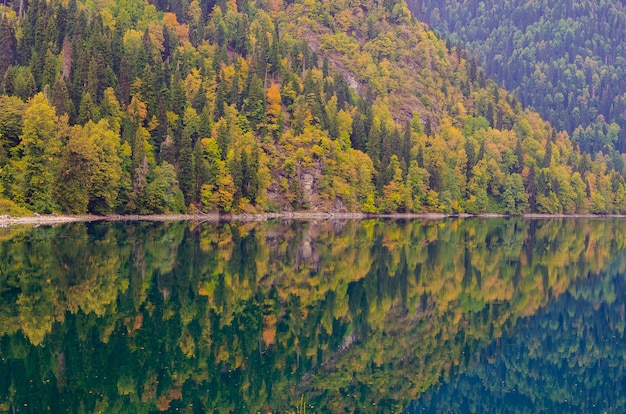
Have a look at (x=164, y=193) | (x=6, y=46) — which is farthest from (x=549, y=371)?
(x=6, y=46)

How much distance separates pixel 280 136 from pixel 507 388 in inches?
5449

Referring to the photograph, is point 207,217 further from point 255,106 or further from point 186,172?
point 255,106

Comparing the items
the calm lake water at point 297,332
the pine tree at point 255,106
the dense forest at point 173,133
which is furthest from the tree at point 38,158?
the pine tree at point 255,106

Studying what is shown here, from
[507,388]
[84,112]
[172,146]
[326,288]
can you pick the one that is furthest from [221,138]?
[507,388]

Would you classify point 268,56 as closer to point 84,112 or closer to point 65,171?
point 84,112

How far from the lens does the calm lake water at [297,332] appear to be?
3278 centimetres

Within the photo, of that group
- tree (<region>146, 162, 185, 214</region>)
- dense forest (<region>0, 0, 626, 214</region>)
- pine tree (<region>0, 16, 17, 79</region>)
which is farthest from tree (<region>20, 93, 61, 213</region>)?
pine tree (<region>0, 16, 17, 79</region>)

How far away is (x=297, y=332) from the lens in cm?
4319

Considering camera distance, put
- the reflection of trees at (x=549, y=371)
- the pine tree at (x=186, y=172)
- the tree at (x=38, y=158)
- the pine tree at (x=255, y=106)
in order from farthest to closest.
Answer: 1. the pine tree at (x=255, y=106)
2. the pine tree at (x=186, y=172)
3. the tree at (x=38, y=158)
4. the reflection of trees at (x=549, y=371)

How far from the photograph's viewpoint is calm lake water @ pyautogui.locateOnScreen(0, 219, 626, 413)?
1291 inches

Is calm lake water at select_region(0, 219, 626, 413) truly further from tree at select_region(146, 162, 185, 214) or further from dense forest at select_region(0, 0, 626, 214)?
tree at select_region(146, 162, 185, 214)

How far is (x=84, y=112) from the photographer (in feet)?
427

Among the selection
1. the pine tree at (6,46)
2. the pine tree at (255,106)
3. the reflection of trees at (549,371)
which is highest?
the pine tree at (6,46)

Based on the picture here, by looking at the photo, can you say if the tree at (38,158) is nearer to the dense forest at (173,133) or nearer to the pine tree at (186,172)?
the dense forest at (173,133)
